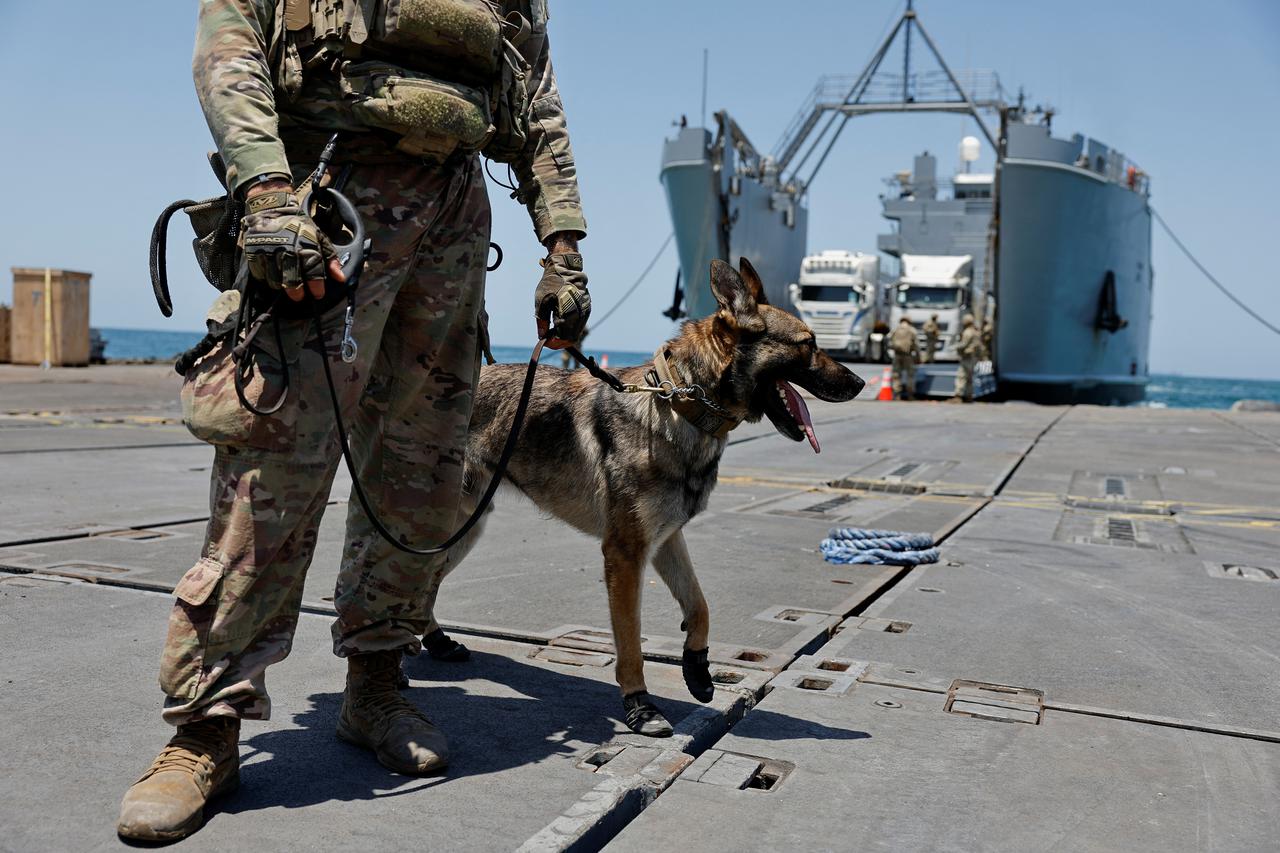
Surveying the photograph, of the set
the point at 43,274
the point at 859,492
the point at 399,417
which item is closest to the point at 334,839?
the point at 399,417

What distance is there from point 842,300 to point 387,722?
29.3m

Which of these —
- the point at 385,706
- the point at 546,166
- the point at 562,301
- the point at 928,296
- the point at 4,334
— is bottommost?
the point at 385,706

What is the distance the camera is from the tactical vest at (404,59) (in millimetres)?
2350

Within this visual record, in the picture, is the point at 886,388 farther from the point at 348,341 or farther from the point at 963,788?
the point at 348,341

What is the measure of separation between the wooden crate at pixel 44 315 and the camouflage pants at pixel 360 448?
2059 centimetres

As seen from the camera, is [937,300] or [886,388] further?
[937,300]

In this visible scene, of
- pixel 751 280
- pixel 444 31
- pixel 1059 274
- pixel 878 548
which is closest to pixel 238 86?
pixel 444 31

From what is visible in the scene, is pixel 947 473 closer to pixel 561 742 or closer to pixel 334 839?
pixel 561 742

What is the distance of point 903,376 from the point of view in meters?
23.5

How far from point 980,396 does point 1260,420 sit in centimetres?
810

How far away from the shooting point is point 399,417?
106 inches

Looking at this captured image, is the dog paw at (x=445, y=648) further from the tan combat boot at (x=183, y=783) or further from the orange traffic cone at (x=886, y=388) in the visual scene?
the orange traffic cone at (x=886, y=388)

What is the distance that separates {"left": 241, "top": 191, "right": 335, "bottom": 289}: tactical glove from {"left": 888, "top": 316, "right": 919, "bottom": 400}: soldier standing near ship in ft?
68.2

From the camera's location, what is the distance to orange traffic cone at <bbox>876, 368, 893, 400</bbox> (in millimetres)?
23641
